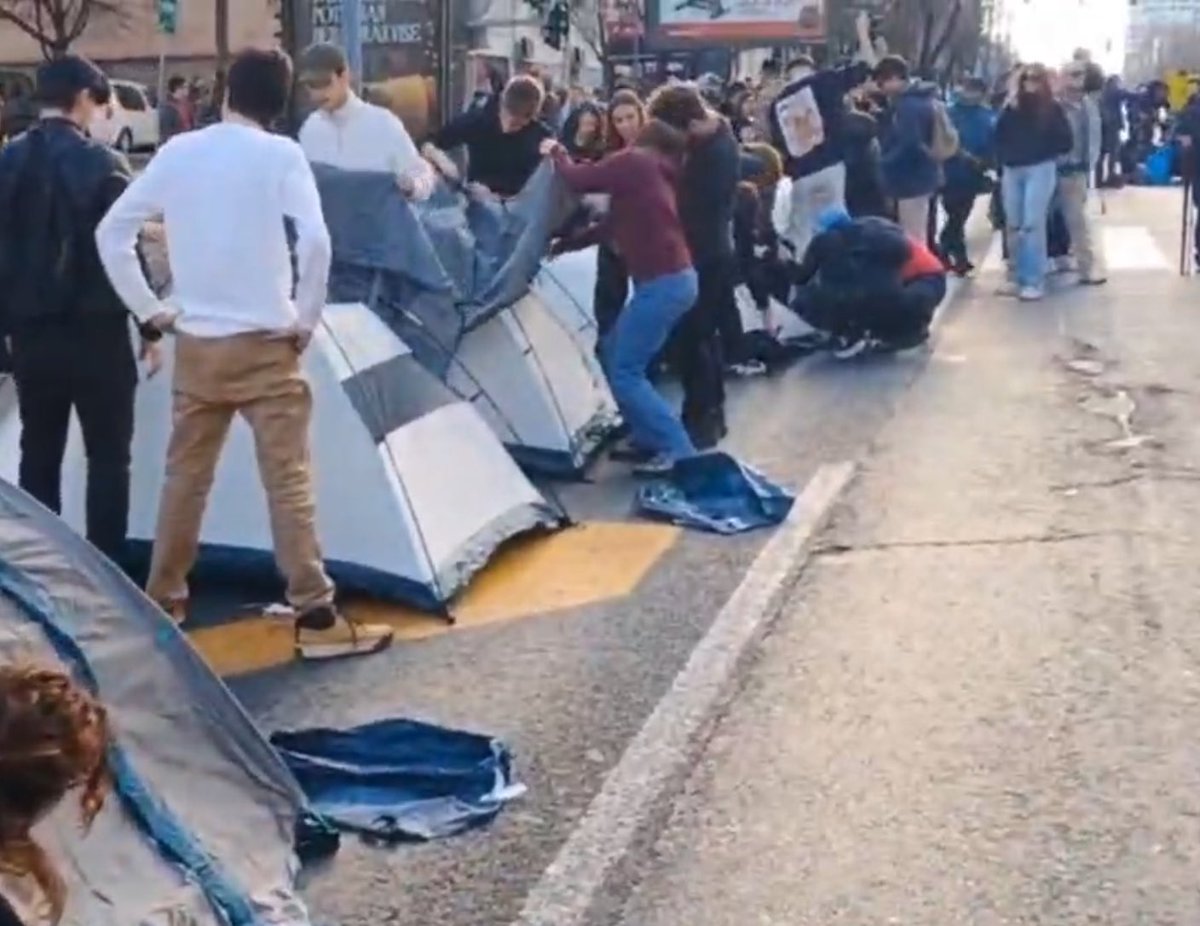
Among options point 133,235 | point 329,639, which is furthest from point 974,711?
point 133,235

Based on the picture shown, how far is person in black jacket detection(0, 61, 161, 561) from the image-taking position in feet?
23.3

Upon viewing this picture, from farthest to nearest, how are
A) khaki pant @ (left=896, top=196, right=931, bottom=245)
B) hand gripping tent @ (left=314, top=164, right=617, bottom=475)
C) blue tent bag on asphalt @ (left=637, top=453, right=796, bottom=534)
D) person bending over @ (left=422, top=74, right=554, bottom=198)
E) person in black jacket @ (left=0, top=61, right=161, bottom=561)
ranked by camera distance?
1. khaki pant @ (left=896, top=196, right=931, bottom=245)
2. person bending over @ (left=422, top=74, right=554, bottom=198)
3. blue tent bag on asphalt @ (left=637, top=453, right=796, bottom=534)
4. hand gripping tent @ (left=314, top=164, right=617, bottom=475)
5. person in black jacket @ (left=0, top=61, right=161, bottom=561)

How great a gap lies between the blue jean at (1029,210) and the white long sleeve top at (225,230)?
11323mm

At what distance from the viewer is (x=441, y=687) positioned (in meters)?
6.82

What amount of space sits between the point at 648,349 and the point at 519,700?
3.56 m

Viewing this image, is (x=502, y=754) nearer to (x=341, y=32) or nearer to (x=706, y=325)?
(x=706, y=325)

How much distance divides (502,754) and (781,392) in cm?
725

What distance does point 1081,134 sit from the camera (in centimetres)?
1908

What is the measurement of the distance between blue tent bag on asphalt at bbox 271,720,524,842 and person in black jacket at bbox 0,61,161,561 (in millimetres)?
1574

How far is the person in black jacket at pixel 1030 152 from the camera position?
1736 centimetres

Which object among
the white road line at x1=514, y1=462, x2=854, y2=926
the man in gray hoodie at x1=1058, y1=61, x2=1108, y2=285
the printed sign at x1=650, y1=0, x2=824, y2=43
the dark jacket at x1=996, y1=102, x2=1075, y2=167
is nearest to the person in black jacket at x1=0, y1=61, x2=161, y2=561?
the white road line at x1=514, y1=462, x2=854, y2=926

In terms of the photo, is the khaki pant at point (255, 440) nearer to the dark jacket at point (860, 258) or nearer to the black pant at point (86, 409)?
the black pant at point (86, 409)

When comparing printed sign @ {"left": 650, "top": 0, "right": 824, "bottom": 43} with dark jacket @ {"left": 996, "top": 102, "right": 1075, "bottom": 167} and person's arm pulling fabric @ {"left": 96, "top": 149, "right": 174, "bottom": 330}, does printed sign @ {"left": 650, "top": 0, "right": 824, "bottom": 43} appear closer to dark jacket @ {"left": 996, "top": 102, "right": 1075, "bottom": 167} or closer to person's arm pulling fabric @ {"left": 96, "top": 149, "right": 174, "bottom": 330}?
dark jacket @ {"left": 996, "top": 102, "right": 1075, "bottom": 167}

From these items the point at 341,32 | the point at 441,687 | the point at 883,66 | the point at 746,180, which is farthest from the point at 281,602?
the point at 883,66
